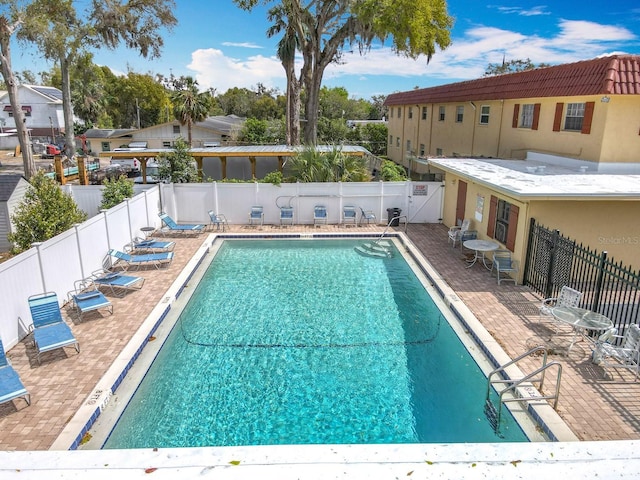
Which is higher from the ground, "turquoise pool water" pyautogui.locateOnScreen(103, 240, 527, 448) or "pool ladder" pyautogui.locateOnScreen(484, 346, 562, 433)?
"pool ladder" pyautogui.locateOnScreen(484, 346, 562, 433)

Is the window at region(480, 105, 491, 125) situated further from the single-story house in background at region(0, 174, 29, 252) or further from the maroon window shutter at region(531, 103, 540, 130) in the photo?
the single-story house in background at region(0, 174, 29, 252)

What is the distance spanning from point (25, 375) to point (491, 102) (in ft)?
67.8

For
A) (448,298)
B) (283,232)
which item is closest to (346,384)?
(448,298)

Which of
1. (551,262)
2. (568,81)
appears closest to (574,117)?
(568,81)

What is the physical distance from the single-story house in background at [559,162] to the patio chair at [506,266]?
0.72ft

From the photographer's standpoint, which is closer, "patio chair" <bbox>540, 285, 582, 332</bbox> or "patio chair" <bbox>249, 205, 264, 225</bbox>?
"patio chair" <bbox>540, 285, 582, 332</bbox>

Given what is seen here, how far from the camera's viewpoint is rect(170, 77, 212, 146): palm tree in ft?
129

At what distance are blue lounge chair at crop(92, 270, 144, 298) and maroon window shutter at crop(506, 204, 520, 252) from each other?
33.3 ft

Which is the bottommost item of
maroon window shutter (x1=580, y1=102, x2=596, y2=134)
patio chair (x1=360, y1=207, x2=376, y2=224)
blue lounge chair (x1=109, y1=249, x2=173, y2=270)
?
blue lounge chair (x1=109, y1=249, x2=173, y2=270)

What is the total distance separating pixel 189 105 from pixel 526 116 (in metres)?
29.6

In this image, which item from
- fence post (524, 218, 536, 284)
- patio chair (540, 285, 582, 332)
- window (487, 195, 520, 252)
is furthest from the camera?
window (487, 195, 520, 252)

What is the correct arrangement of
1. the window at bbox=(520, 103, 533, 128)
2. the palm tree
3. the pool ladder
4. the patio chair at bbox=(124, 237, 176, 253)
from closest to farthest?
the pool ladder
the patio chair at bbox=(124, 237, 176, 253)
the window at bbox=(520, 103, 533, 128)
the palm tree

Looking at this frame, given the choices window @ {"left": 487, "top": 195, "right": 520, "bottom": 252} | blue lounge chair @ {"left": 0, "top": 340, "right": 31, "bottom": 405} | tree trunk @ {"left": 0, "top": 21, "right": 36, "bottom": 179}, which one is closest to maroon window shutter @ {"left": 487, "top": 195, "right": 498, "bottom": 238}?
window @ {"left": 487, "top": 195, "right": 520, "bottom": 252}

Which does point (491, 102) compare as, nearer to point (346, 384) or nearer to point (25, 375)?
point (346, 384)
